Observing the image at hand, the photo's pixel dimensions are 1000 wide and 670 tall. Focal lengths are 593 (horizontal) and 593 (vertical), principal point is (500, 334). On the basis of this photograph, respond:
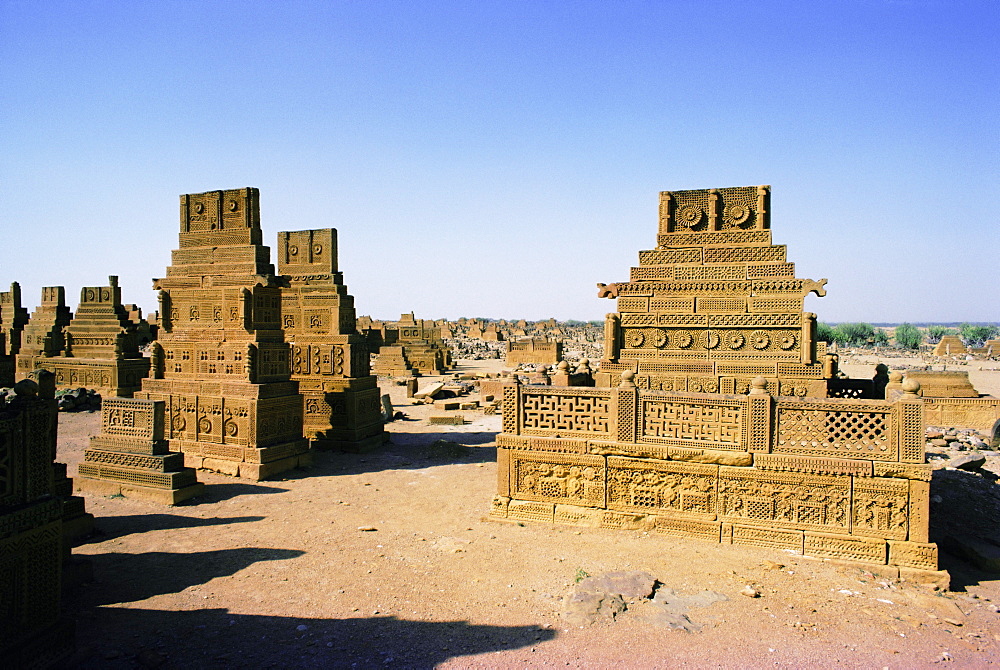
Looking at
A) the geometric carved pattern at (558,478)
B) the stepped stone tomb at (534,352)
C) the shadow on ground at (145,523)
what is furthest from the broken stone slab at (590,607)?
the stepped stone tomb at (534,352)

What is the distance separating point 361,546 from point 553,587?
2757 mm

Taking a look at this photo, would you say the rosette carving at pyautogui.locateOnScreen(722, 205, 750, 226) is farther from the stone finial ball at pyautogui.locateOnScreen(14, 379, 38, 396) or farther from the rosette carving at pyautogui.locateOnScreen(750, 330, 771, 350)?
the stone finial ball at pyautogui.locateOnScreen(14, 379, 38, 396)

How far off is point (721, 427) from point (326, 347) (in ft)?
33.5

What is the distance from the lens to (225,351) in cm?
1207

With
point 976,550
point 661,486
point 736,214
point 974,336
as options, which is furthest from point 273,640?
point 974,336

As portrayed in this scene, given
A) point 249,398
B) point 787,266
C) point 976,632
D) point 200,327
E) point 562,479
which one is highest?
point 787,266

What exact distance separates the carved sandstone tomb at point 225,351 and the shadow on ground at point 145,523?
254cm

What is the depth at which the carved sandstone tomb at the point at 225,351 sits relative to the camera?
38.9ft

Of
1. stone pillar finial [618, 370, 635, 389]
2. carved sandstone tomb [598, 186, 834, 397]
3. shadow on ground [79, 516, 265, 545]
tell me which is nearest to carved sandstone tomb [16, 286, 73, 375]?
shadow on ground [79, 516, 265, 545]

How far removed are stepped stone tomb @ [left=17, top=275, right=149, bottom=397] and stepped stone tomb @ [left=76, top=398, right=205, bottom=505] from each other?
11.6 m

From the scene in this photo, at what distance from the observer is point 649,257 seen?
10578mm

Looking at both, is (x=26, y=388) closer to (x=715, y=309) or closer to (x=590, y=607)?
(x=590, y=607)

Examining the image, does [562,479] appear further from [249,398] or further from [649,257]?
[249,398]

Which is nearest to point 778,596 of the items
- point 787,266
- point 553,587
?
point 553,587
